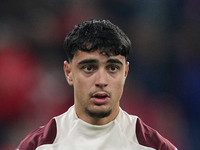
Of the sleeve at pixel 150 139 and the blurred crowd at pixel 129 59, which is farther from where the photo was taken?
the blurred crowd at pixel 129 59

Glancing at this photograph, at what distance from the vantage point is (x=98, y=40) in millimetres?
1845

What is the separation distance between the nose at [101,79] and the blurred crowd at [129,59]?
1808 millimetres

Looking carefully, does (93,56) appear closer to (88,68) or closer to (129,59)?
(88,68)

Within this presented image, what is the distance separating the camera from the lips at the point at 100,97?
6.02ft

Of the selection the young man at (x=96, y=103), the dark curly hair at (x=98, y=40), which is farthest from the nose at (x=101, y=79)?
the dark curly hair at (x=98, y=40)

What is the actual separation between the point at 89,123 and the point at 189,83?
1.99m

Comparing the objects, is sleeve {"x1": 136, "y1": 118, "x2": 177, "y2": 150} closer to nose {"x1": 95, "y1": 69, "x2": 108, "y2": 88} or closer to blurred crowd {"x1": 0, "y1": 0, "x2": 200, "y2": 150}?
nose {"x1": 95, "y1": 69, "x2": 108, "y2": 88}

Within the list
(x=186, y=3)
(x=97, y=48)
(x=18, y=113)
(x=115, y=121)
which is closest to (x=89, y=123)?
(x=115, y=121)

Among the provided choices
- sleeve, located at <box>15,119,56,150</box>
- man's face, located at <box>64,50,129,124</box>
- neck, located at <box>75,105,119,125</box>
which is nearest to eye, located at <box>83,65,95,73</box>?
man's face, located at <box>64,50,129,124</box>

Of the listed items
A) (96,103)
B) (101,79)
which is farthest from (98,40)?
(96,103)

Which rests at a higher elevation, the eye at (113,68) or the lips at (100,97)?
the eye at (113,68)

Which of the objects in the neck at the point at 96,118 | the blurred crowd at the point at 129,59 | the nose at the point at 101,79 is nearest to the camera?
the nose at the point at 101,79

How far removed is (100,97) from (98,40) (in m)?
0.30

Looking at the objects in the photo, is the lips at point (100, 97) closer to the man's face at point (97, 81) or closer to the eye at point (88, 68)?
the man's face at point (97, 81)
